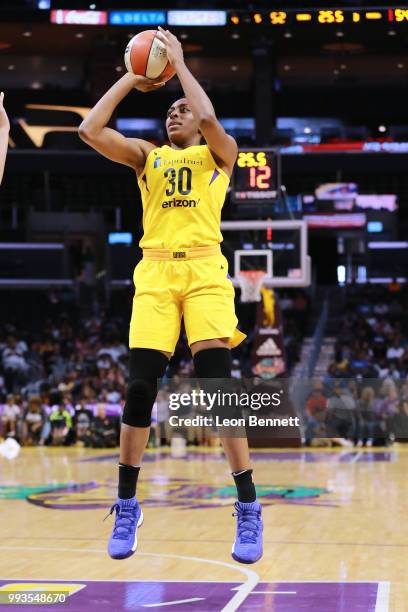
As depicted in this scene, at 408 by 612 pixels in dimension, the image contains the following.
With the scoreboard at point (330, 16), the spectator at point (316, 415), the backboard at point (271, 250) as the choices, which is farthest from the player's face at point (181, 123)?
the scoreboard at point (330, 16)

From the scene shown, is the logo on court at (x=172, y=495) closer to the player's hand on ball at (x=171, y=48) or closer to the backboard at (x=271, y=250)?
the backboard at (x=271, y=250)

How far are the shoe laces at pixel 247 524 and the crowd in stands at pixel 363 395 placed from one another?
1568cm

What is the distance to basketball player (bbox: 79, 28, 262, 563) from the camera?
5926mm

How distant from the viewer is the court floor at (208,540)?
318 inches

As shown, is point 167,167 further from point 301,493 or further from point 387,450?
point 387,450

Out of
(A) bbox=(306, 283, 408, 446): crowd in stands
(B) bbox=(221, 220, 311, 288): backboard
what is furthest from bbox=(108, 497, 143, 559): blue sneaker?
(B) bbox=(221, 220, 311, 288): backboard

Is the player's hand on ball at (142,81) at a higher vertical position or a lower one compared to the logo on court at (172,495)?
higher

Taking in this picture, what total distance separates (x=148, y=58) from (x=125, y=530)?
252 centimetres

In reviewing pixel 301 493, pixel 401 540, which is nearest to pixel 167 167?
pixel 401 540

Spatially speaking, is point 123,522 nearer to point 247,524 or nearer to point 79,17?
point 247,524

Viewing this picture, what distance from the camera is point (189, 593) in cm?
820

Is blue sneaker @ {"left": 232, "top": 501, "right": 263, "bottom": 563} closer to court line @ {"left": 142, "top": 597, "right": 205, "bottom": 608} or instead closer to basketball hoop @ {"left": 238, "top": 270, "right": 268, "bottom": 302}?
court line @ {"left": 142, "top": 597, "right": 205, "bottom": 608}

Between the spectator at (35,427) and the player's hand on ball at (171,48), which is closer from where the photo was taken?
the player's hand on ball at (171,48)

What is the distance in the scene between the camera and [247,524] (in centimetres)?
601
